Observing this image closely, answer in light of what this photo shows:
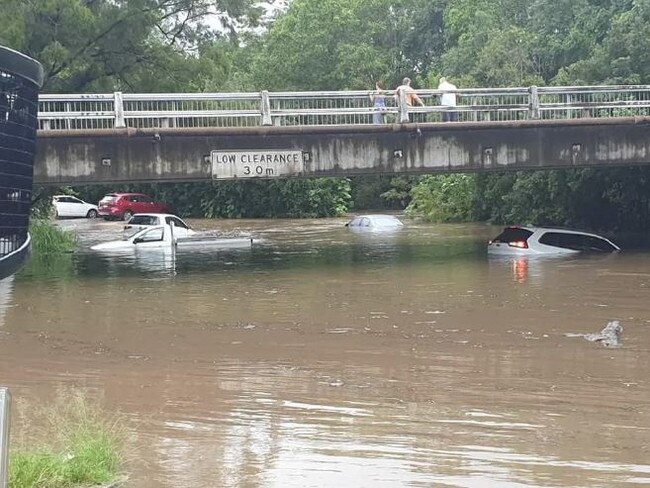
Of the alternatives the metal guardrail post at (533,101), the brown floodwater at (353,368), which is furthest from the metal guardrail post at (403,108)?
the brown floodwater at (353,368)

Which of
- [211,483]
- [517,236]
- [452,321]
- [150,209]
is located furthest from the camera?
[150,209]

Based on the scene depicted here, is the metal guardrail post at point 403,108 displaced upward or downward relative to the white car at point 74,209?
upward

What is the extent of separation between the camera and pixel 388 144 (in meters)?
25.1

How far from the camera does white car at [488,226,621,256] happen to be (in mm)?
27797

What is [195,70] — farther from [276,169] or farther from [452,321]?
[452,321]

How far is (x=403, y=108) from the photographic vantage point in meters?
24.5

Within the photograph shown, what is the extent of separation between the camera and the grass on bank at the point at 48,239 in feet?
103

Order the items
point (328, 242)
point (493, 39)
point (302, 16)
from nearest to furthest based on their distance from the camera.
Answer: point (328, 242) → point (493, 39) → point (302, 16)

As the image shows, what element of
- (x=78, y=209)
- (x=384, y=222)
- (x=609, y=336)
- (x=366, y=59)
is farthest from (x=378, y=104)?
(x=366, y=59)

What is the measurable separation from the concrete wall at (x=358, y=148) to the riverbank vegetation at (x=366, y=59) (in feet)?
15.8

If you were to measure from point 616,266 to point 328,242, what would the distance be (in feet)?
47.5

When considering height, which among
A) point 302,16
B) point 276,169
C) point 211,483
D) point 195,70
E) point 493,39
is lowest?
point 211,483

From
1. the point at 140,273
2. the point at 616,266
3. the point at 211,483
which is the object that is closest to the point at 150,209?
the point at 140,273

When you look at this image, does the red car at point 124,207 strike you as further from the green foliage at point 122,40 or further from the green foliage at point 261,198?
the green foliage at point 122,40
